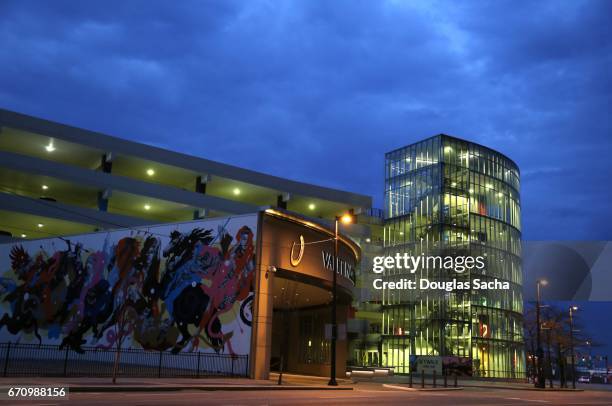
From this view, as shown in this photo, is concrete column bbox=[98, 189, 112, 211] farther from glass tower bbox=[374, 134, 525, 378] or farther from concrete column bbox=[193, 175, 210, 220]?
glass tower bbox=[374, 134, 525, 378]

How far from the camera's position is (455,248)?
250 ft

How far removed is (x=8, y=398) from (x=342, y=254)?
2874 cm

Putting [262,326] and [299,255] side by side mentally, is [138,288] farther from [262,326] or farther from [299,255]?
[299,255]

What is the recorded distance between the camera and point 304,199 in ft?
258

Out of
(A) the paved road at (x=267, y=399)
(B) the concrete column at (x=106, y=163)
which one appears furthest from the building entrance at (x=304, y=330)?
(B) the concrete column at (x=106, y=163)

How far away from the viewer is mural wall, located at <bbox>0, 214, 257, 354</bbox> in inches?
1323

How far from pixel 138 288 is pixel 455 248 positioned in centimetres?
4769

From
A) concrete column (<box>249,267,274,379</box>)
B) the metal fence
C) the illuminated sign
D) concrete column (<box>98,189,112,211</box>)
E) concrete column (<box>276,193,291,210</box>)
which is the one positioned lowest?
the metal fence

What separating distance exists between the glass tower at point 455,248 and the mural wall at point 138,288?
1710 inches

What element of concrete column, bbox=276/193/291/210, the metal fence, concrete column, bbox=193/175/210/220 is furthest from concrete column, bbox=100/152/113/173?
the metal fence

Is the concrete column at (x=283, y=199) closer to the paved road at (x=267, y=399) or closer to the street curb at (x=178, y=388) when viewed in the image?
the street curb at (x=178, y=388)

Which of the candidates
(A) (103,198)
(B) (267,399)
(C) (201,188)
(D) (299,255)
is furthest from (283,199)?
(B) (267,399)

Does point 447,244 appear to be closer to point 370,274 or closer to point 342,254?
point 370,274

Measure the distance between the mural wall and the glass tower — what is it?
142ft
